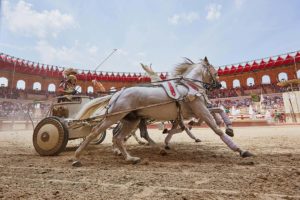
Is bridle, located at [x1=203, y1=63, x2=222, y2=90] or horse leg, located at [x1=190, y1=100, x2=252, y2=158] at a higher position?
bridle, located at [x1=203, y1=63, x2=222, y2=90]

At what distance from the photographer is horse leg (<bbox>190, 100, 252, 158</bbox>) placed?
10.5 ft

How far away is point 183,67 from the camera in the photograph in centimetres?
418

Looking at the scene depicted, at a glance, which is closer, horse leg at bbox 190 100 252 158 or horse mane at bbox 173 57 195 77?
horse leg at bbox 190 100 252 158

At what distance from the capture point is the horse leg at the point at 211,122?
319cm

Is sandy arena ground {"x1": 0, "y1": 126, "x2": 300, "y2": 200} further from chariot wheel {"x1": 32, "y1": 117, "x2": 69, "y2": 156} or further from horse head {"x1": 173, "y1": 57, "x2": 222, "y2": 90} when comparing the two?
horse head {"x1": 173, "y1": 57, "x2": 222, "y2": 90}

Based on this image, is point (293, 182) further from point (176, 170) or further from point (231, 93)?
point (231, 93)

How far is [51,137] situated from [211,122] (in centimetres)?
317

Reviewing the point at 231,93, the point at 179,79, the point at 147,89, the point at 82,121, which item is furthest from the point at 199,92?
the point at 231,93

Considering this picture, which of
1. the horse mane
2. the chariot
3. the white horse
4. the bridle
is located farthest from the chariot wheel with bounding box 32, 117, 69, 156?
the bridle

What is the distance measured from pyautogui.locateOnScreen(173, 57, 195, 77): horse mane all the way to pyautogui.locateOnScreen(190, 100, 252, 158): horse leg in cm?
103

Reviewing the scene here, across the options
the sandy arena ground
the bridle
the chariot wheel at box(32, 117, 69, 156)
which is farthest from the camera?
the bridle

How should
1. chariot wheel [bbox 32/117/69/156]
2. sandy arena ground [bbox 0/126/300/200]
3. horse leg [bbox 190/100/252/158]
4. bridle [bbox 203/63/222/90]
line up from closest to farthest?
1. sandy arena ground [bbox 0/126/300/200]
2. horse leg [bbox 190/100/252/158]
3. chariot wheel [bbox 32/117/69/156]
4. bridle [bbox 203/63/222/90]

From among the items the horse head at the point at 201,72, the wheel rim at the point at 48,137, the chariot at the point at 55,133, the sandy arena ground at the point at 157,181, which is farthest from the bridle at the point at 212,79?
the wheel rim at the point at 48,137

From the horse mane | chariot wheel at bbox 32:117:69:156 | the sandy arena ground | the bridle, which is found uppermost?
the horse mane
